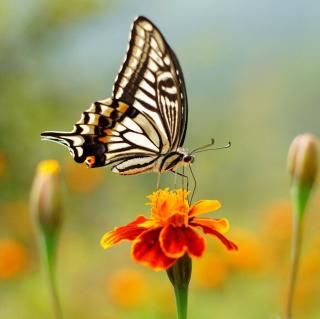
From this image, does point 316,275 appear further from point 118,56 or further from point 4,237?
point 118,56

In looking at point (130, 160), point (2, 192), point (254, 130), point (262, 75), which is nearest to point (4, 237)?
point (2, 192)

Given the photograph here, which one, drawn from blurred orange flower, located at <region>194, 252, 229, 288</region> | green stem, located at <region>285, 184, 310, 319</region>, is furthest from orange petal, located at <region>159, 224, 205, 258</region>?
blurred orange flower, located at <region>194, 252, 229, 288</region>

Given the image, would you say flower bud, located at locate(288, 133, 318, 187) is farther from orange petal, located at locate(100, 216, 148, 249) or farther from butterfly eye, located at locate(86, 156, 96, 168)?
butterfly eye, located at locate(86, 156, 96, 168)

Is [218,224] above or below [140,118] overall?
below

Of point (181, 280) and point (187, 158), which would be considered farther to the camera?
point (187, 158)

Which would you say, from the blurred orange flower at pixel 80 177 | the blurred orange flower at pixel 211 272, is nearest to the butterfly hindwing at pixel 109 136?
the blurred orange flower at pixel 211 272

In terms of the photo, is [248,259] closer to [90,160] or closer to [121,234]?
[90,160]

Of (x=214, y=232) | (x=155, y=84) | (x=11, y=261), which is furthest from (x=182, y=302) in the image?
(x=11, y=261)
